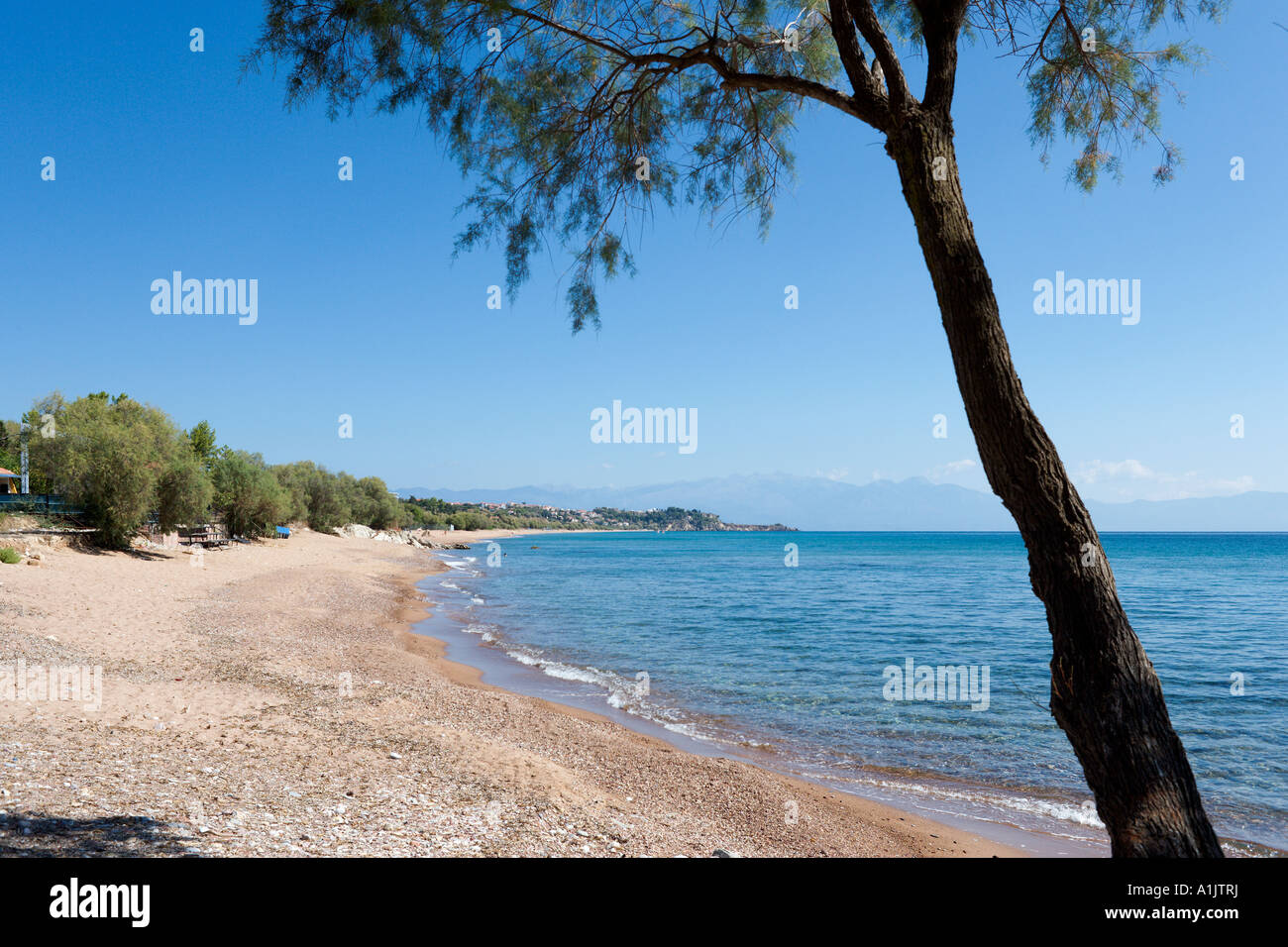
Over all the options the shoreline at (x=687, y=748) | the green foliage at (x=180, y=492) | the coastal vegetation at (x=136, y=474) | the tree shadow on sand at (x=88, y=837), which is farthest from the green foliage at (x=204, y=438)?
the tree shadow on sand at (x=88, y=837)

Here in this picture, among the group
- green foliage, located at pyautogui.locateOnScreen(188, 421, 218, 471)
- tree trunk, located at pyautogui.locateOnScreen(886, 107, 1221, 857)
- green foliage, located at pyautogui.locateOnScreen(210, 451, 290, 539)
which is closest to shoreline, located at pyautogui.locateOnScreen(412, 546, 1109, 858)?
tree trunk, located at pyautogui.locateOnScreen(886, 107, 1221, 857)

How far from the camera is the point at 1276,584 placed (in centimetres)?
4572

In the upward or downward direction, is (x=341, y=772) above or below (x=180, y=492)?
below

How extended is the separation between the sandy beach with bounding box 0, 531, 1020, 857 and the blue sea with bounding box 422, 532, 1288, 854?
57.0 inches

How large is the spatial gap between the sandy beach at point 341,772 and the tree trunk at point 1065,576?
4.02 meters

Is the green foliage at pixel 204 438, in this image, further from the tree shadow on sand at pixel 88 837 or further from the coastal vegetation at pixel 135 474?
the tree shadow on sand at pixel 88 837

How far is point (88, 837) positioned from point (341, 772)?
8.16 feet

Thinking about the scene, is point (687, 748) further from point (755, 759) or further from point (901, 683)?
point (901, 683)

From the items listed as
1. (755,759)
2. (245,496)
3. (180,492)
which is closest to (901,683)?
(755,759)

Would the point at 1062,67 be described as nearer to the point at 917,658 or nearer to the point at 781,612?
the point at 917,658

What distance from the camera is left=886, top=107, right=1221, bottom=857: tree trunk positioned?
271 centimetres

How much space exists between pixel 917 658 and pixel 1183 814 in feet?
57.3

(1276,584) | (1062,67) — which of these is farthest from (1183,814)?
(1276,584)

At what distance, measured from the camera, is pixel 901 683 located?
15523 mm
